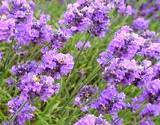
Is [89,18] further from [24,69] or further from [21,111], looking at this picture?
[21,111]

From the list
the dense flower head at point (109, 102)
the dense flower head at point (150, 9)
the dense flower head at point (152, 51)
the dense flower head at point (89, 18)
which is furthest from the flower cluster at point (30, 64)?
the dense flower head at point (150, 9)

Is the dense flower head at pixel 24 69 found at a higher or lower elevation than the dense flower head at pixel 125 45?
lower

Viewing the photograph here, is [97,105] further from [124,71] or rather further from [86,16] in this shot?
[86,16]

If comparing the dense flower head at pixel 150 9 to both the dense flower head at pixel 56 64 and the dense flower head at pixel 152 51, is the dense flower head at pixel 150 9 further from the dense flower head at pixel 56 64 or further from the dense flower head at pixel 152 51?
the dense flower head at pixel 56 64

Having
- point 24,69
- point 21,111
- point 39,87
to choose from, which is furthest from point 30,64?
point 39,87

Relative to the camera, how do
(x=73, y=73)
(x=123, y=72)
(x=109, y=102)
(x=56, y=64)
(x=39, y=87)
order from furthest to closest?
1. (x=73, y=73)
2. (x=109, y=102)
3. (x=123, y=72)
4. (x=56, y=64)
5. (x=39, y=87)

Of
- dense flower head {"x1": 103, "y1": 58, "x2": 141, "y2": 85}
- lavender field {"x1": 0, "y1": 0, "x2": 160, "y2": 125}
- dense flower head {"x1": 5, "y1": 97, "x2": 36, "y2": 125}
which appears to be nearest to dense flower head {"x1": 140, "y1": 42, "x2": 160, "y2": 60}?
lavender field {"x1": 0, "y1": 0, "x2": 160, "y2": 125}

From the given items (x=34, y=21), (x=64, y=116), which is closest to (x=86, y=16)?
(x=34, y=21)
